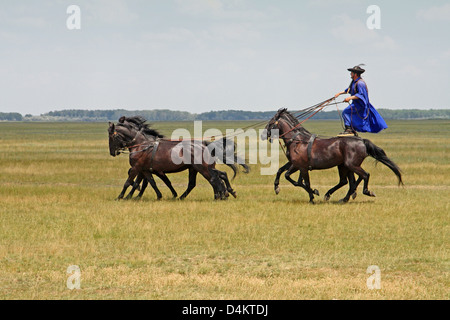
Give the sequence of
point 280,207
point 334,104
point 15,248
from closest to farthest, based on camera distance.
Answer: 1. point 15,248
2. point 280,207
3. point 334,104

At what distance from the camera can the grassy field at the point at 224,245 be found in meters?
9.25

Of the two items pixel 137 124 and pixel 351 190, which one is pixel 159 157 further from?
pixel 351 190

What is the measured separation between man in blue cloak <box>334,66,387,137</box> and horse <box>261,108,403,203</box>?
0.51 meters

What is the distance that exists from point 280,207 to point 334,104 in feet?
10.7

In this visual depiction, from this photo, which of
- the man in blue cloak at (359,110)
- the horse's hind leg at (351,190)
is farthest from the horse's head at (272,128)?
the horse's hind leg at (351,190)

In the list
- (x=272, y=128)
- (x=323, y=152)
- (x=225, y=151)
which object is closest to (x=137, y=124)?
(x=225, y=151)

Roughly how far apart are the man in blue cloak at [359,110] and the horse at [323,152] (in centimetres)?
51

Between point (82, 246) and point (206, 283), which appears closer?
point (206, 283)

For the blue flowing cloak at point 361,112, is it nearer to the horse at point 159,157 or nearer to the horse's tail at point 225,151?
the horse's tail at point 225,151

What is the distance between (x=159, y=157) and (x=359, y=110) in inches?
213
